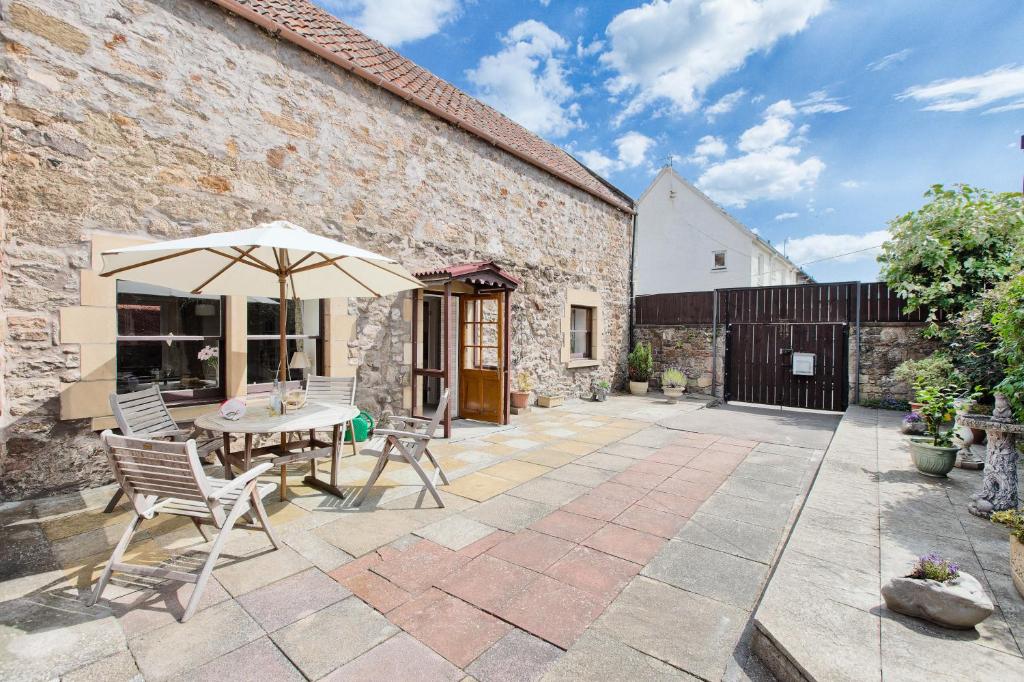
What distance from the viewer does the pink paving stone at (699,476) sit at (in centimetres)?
437

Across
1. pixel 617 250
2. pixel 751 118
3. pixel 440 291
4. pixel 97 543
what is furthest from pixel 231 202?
pixel 751 118

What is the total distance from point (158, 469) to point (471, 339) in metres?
5.29

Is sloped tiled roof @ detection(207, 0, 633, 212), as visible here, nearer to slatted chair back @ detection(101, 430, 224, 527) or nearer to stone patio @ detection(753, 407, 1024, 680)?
slatted chair back @ detection(101, 430, 224, 527)

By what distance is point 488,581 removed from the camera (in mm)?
2504

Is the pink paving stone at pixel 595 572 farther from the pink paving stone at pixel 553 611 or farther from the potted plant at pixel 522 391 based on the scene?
the potted plant at pixel 522 391

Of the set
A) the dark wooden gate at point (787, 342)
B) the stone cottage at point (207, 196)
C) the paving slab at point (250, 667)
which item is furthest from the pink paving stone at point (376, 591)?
the dark wooden gate at point (787, 342)

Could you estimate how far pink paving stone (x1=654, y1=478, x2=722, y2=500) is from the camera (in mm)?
3951

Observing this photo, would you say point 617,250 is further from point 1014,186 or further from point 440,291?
point 1014,186

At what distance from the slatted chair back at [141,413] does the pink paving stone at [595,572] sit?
3.26 m

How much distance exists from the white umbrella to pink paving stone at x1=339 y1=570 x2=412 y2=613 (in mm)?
1973

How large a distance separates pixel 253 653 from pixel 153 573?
82 centimetres

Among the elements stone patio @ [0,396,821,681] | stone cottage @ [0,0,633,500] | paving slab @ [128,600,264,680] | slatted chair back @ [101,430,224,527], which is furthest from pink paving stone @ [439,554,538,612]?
stone cottage @ [0,0,633,500]

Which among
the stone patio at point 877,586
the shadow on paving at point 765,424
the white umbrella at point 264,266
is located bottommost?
the shadow on paving at point 765,424

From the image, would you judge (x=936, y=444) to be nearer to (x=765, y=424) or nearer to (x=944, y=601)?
(x=944, y=601)
